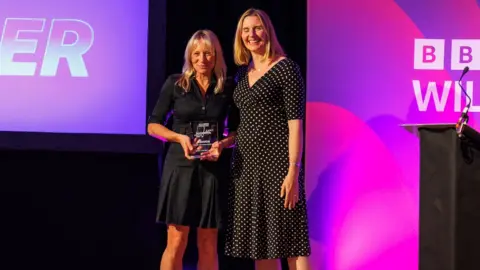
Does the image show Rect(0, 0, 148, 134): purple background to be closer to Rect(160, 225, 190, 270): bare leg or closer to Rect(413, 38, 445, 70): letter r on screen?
Rect(160, 225, 190, 270): bare leg

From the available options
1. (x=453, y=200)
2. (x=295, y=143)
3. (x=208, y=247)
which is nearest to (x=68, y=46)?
(x=208, y=247)

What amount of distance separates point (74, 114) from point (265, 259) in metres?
1.67

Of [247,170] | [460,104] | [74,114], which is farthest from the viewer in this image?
[74,114]

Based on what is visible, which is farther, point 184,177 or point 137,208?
point 137,208

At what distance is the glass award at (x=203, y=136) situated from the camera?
3191mm

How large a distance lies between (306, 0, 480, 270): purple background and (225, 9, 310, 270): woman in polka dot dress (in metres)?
0.74

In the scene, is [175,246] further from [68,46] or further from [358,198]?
[68,46]

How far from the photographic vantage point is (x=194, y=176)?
3.26m

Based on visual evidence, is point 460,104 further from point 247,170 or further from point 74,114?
point 74,114

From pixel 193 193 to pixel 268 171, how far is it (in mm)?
406

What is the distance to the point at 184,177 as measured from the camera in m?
3.25

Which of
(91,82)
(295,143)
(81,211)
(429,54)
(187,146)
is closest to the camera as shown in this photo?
(295,143)

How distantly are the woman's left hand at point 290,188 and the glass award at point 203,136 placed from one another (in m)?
0.42

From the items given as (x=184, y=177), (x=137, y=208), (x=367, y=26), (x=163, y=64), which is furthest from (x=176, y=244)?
(x=367, y=26)
